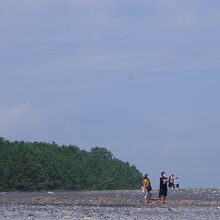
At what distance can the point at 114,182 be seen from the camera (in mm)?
115562

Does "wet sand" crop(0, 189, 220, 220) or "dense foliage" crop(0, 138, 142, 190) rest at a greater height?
"dense foliage" crop(0, 138, 142, 190)

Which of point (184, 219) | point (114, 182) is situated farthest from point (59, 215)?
point (114, 182)

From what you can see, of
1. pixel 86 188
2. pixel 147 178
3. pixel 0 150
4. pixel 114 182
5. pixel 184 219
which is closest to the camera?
pixel 184 219

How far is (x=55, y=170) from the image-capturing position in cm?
9144

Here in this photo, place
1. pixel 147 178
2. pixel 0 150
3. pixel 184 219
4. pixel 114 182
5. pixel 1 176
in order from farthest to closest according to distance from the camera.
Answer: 1. pixel 114 182
2. pixel 0 150
3. pixel 1 176
4. pixel 147 178
5. pixel 184 219

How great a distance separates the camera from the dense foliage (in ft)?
273

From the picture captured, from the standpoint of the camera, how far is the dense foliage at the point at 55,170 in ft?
273

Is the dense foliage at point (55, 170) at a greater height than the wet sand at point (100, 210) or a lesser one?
greater

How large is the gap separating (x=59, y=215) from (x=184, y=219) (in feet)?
18.4

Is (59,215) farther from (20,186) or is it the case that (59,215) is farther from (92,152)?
(92,152)

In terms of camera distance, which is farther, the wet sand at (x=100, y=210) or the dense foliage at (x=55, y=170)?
the dense foliage at (x=55, y=170)

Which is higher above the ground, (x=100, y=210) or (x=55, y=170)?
(x=55, y=170)

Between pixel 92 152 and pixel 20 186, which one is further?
pixel 92 152

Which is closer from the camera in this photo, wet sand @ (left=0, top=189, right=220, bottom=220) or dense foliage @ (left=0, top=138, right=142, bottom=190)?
wet sand @ (left=0, top=189, right=220, bottom=220)
